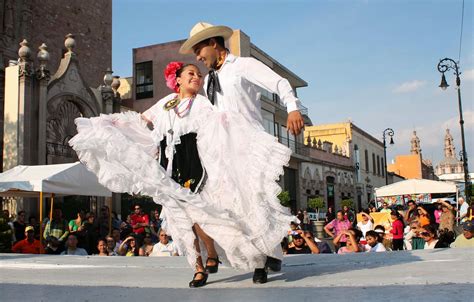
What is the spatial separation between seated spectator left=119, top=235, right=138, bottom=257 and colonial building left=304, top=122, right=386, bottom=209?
36779mm

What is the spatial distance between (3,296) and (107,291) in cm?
60

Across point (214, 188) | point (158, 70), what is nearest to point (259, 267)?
point (214, 188)

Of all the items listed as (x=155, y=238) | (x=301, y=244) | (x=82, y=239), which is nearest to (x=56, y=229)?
(x=82, y=239)

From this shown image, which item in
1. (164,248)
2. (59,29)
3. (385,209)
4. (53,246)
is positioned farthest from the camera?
(59,29)

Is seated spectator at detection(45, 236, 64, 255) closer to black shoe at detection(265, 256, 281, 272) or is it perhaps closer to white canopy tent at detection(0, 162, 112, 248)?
white canopy tent at detection(0, 162, 112, 248)

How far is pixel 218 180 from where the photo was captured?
11.6 feet

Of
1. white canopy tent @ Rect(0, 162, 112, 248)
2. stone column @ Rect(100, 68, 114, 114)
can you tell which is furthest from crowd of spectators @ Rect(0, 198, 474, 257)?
stone column @ Rect(100, 68, 114, 114)

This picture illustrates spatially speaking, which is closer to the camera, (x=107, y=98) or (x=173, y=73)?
(x=173, y=73)

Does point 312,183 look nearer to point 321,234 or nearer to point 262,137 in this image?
point 321,234

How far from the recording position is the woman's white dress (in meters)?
3.43

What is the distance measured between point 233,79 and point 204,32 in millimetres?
404

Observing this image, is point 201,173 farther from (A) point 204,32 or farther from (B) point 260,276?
(A) point 204,32

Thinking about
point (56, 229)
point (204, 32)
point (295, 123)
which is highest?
point (204, 32)

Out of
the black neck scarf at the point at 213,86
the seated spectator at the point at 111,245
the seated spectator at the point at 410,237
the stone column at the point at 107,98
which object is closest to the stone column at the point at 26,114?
the stone column at the point at 107,98
